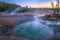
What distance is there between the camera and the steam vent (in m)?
0.80

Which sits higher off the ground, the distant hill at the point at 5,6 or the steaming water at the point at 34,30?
the distant hill at the point at 5,6

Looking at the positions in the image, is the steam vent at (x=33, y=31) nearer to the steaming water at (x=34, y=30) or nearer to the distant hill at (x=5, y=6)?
the steaming water at (x=34, y=30)

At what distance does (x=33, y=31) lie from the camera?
0.80 m

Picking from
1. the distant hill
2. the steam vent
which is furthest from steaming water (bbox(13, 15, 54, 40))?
the distant hill

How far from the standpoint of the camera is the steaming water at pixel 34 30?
2.62 ft

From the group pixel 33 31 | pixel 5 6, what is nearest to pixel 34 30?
pixel 33 31

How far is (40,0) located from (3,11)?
347mm

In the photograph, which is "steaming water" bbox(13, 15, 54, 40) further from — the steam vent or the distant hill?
the distant hill

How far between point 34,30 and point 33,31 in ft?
0.04

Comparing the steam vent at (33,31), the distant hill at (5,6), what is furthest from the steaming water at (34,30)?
the distant hill at (5,6)

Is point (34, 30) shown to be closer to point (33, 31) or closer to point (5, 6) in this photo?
point (33, 31)

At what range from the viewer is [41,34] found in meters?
0.80

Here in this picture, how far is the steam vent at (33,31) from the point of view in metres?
0.80

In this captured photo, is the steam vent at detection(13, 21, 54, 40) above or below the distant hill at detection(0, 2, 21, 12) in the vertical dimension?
below
